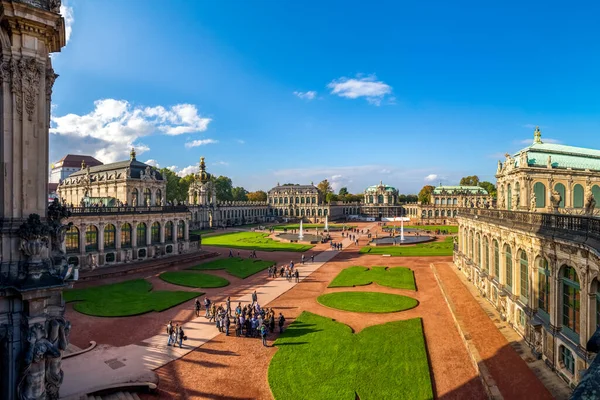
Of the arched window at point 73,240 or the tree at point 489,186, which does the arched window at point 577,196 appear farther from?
the tree at point 489,186

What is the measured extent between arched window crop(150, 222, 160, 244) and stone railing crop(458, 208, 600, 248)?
143 ft

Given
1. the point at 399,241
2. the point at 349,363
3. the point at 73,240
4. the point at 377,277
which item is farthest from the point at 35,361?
the point at 399,241

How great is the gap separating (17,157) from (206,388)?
12686mm

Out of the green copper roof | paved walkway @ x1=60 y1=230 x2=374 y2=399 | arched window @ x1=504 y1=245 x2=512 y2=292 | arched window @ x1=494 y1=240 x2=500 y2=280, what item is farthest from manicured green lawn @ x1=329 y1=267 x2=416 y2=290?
the green copper roof

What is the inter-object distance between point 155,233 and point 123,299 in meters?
23.0

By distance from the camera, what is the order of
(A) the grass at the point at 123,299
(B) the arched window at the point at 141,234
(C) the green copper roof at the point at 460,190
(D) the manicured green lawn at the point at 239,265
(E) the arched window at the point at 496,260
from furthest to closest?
(C) the green copper roof at the point at 460,190 < (B) the arched window at the point at 141,234 < (D) the manicured green lawn at the point at 239,265 < (A) the grass at the point at 123,299 < (E) the arched window at the point at 496,260

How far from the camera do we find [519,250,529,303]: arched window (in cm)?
2212

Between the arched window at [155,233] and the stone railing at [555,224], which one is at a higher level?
the stone railing at [555,224]

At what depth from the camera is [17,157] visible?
508 inches

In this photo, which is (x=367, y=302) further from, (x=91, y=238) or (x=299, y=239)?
(x=299, y=239)

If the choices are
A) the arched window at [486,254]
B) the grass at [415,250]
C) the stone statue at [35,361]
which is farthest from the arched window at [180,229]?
the stone statue at [35,361]

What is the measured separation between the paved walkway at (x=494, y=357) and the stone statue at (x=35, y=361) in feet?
57.9

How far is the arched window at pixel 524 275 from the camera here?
22125 mm

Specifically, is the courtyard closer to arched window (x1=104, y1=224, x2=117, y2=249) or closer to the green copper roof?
arched window (x1=104, y1=224, x2=117, y2=249)
